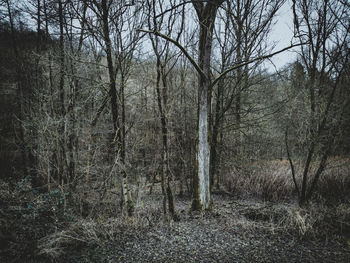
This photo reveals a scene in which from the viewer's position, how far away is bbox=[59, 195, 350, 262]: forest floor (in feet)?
9.82

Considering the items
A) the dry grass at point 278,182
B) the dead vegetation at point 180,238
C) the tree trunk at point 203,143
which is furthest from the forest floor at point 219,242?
the dry grass at point 278,182

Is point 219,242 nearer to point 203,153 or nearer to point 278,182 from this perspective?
point 203,153

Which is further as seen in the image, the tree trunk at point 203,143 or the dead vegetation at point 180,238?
the tree trunk at point 203,143

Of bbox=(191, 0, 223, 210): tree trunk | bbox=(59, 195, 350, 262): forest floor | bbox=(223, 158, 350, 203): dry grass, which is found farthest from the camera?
bbox=(223, 158, 350, 203): dry grass

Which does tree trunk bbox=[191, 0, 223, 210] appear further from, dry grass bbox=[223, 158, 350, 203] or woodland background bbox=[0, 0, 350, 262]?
dry grass bbox=[223, 158, 350, 203]

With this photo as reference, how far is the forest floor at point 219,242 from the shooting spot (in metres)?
2.99

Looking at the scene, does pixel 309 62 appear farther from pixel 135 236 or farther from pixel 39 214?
pixel 39 214

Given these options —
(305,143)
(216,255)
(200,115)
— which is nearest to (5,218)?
(216,255)

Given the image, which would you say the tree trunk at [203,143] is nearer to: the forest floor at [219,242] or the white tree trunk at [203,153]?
the white tree trunk at [203,153]

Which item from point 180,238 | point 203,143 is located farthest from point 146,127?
point 180,238

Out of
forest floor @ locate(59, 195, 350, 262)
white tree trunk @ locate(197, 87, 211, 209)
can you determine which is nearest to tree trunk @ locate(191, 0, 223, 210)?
white tree trunk @ locate(197, 87, 211, 209)

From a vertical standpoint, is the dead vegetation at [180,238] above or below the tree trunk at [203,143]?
below

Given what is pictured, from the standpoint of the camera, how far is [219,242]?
3.44 m

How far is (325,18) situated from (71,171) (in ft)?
29.4
